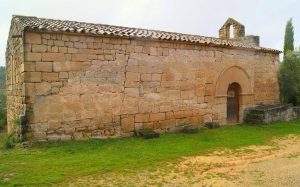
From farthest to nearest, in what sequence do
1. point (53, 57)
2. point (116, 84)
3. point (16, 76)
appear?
point (116, 84) < point (16, 76) < point (53, 57)

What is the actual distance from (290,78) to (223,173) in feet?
39.3

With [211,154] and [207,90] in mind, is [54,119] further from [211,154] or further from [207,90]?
[207,90]

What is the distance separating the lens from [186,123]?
1367 centimetres

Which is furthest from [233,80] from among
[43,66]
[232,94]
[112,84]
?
[43,66]

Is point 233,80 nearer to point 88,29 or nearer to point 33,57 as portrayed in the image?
point 88,29

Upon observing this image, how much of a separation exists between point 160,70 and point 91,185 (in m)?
6.57

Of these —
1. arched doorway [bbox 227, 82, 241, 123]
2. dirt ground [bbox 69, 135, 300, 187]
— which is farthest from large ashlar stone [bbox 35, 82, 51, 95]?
arched doorway [bbox 227, 82, 241, 123]

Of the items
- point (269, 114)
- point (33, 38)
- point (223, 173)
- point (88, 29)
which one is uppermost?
point (88, 29)

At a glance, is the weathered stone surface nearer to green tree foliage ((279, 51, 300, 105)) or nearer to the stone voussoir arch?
the stone voussoir arch

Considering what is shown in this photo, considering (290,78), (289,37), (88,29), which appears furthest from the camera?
(289,37)

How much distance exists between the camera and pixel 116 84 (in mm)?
11672

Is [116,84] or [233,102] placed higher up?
[116,84]

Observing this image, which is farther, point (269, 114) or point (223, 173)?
point (269, 114)

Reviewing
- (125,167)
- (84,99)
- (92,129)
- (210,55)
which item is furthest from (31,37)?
(210,55)
